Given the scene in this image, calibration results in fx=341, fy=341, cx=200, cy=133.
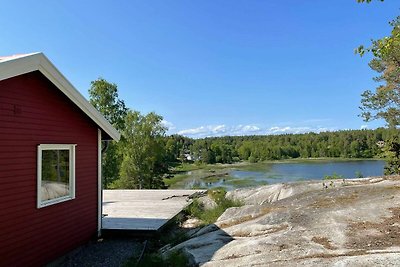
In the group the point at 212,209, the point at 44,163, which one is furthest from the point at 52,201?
the point at 212,209

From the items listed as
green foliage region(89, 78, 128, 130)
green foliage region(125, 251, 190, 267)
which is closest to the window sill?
green foliage region(125, 251, 190, 267)

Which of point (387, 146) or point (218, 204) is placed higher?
point (387, 146)

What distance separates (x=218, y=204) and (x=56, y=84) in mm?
4741

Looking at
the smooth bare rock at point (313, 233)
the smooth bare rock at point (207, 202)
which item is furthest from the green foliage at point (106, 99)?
Result: the smooth bare rock at point (313, 233)

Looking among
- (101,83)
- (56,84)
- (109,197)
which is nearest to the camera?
(56,84)

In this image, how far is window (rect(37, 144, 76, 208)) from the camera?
16.6 feet

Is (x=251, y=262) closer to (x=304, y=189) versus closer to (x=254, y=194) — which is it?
(x=304, y=189)

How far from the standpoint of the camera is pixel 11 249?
4.41m

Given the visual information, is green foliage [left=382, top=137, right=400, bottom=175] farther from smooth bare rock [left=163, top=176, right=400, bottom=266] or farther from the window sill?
the window sill

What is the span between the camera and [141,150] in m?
26.9

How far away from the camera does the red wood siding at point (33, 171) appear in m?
4.39

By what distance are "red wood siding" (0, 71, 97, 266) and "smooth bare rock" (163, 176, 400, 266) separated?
7.11 ft

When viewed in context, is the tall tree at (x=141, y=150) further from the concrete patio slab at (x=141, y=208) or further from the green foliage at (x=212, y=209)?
the green foliage at (x=212, y=209)

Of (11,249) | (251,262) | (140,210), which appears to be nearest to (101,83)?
(140,210)
